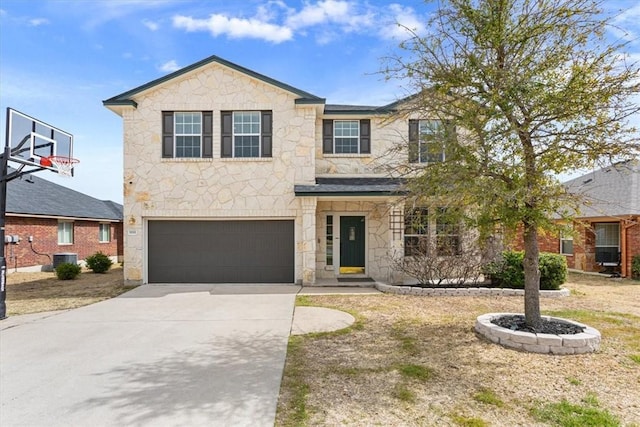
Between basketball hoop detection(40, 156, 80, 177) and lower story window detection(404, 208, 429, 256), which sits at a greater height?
basketball hoop detection(40, 156, 80, 177)

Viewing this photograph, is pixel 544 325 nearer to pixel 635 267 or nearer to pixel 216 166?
pixel 216 166

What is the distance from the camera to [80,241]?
871 inches

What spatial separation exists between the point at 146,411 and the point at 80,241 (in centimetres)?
2152

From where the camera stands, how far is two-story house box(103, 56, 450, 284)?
43.8 ft

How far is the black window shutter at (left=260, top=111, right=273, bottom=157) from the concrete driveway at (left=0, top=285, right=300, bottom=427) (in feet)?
19.3

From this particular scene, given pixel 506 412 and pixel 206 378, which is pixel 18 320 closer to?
pixel 206 378

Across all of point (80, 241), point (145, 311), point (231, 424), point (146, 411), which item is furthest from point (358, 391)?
point (80, 241)

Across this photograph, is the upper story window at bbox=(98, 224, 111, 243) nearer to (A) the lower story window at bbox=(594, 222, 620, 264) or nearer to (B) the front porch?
(B) the front porch

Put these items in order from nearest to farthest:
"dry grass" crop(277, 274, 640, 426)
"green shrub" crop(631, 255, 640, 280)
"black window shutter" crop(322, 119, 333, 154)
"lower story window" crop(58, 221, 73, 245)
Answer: "dry grass" crop(277, 274, 640, 426) → "black window shutter" crop(322, 119, 333, 154) → "green shrub" crop(631, 255, 640, 280) → "lower story window" crop(58, 221, 73, 245)

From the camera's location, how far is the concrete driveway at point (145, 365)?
13.9ft

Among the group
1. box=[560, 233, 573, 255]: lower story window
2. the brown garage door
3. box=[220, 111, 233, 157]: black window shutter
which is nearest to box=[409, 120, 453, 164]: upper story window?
the brown garage door

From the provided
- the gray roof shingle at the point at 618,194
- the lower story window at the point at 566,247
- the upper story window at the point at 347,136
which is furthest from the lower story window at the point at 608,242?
the upper story window at the point at 347,136

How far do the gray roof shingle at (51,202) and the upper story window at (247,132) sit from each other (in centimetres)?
953

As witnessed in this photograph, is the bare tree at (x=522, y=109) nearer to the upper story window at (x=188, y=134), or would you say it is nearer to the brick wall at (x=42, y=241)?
the upper story window at (x=188, y=134)
